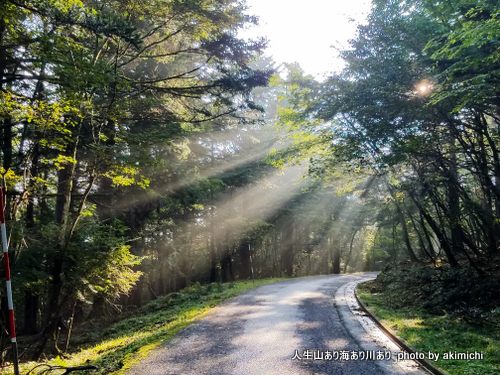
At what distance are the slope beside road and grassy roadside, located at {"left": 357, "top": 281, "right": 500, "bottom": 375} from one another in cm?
56

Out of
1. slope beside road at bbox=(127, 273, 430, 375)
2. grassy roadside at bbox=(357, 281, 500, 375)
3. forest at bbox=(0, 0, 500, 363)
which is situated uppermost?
forest at bbox=(0, 0, 500, 363)

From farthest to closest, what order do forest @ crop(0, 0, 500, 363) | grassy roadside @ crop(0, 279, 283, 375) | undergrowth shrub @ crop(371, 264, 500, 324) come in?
1. undergrowth shrub @ crop(371, 264, 500, 324)
2. forest @ crop(0, 0, 500, 363)
3. grassy roadside @ crop(0, 279, 283, 375)

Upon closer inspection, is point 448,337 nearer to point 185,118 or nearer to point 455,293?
point 455,293

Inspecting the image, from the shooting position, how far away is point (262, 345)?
611 centimetres

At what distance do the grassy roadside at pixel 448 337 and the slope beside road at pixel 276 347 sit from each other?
1.85 feet

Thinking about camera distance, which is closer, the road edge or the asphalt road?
the road edge

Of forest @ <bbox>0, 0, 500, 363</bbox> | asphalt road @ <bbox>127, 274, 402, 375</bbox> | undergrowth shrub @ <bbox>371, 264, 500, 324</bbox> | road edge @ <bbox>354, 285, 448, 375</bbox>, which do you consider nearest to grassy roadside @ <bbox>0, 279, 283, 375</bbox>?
asphalt road @ <bbox>127, 274, 402, 375</bbox>

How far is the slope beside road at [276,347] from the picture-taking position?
5008 mm

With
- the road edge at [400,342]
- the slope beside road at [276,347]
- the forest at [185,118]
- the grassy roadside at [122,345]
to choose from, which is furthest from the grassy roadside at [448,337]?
the grassy roadside at [122,345]

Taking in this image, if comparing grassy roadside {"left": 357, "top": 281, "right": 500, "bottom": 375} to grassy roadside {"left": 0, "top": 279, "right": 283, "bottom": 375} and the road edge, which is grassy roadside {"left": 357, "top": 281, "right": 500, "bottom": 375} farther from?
grassy roadside {"left": 0, "top": 279, "right": 283, "bottom": 375}

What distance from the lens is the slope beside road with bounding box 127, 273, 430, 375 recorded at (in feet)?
16.4

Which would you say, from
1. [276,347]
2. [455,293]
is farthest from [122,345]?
[455,293]

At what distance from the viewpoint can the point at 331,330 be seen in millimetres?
7070

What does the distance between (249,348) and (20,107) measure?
6.12 metres
